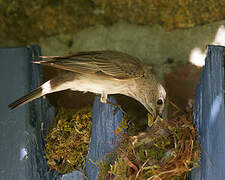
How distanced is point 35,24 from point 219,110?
224cm

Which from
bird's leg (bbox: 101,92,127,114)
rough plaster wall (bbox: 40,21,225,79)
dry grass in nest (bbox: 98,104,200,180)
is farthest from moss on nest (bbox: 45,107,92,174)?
rough plaster wall (bbox: 40,21,225,79)

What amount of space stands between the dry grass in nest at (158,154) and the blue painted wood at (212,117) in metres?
0.08

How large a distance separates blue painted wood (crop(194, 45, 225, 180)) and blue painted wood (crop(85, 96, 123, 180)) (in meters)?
0.68

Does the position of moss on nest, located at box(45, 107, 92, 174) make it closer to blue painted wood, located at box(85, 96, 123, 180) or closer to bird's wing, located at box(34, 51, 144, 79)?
blue painted wood, located at box(85, 96, 123, 180)

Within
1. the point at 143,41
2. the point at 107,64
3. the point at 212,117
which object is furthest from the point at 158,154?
the point at 143,41

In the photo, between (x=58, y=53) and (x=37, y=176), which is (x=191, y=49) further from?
(x=37, y=176)

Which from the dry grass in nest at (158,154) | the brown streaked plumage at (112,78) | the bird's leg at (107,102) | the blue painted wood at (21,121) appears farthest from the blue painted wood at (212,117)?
the blue painted wood at (21,121)

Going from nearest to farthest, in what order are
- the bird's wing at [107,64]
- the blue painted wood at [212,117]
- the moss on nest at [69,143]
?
the blue painted wood at [212,117] → the moss on nest at [69,143] → the bird's wing at [107,64]

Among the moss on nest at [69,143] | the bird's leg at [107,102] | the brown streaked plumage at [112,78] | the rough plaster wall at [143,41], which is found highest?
the rough plaster wall at [143,41]

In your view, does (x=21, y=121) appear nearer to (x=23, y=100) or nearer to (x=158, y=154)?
(x=23, y=100)

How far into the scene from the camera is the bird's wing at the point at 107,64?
127 inches

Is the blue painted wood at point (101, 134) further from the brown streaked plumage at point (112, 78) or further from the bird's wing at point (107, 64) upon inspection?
the bird's wing at point (107, 64)

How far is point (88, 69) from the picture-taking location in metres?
3.25

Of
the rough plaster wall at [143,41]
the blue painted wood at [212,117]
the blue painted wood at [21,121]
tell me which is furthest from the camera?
the rough plaster wall at [143,41]
